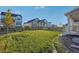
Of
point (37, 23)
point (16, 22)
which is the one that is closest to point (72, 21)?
point (37, 23)

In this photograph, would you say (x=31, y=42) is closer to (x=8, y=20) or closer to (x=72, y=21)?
(x=8, y=20)

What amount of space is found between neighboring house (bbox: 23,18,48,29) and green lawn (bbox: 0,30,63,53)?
43 millimetres

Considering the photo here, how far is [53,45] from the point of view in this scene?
168 cm

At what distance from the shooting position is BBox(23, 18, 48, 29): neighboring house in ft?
5.51

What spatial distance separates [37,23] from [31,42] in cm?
17

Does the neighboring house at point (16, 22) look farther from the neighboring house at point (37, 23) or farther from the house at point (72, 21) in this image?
the house at point (72, 21)

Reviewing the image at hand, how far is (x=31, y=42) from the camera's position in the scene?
1.69 metres

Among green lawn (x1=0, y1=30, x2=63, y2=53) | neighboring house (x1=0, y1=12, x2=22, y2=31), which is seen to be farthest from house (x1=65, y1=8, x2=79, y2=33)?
neighboring house (x1=0, y1=12, x2=22, y2=31)

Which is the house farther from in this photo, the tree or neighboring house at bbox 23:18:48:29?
the tree

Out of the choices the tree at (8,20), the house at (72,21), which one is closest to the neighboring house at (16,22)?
the tree at (8,20)

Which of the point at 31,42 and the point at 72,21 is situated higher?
the point at 72,21

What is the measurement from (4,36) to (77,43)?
62cm
